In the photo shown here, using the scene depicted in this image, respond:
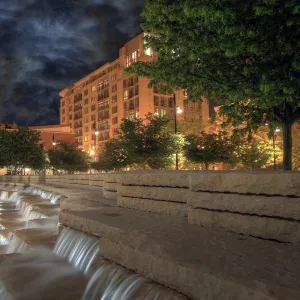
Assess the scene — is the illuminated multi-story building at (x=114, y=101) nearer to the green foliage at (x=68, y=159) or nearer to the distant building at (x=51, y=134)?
the distant building at (x=51, y=134)

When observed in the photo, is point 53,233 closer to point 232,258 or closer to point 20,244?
point 20,244

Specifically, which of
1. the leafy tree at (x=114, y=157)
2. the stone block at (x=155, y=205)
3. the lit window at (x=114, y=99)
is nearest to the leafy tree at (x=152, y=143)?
the leafy tree at (x=114, y=157)

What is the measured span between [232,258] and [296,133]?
34.6 meters

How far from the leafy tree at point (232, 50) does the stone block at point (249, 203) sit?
5388 millimetres

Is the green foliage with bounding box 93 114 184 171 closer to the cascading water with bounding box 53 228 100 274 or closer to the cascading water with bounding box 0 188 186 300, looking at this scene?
the cascading water with bounding box 0 188 186 300

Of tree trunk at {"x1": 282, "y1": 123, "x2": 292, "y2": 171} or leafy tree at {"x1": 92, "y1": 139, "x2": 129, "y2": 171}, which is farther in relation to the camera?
leafy tree at {"x1": 92, "y1": 139, "x2": 129, "y2": 171}

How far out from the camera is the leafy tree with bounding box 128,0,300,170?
894 cm

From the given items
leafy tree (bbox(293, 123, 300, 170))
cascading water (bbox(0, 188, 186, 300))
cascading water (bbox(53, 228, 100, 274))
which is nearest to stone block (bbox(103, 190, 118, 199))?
cascading water (bbox(0, 188, 186, 300))

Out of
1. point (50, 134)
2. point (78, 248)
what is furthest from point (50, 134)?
point (78, 248)

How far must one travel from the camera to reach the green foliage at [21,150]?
43.6 meters

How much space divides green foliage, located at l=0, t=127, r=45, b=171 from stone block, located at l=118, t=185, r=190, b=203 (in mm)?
40072

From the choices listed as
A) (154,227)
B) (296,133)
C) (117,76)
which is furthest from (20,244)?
(117,76)

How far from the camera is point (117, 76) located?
285 feet

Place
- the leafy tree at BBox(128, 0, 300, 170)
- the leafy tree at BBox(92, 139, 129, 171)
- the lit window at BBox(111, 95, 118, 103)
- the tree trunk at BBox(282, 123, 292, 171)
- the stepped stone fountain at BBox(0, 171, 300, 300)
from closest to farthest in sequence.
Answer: the stepped stone fountain at BBox(0, 171, 300, 300), the leafy tree at BBox(128, 0, 300, 170), the tree trunk at BBox(282, 123, 292, 171), the leafy tree at BBox(92, 139, 129, 171), the lit window at BBox(111, 95, 118, 103)
